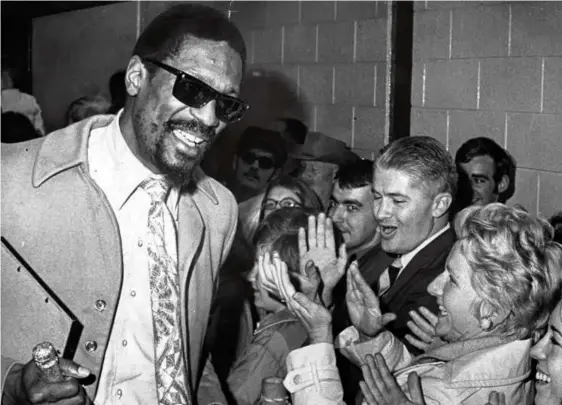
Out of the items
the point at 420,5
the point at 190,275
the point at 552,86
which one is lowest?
the point at 190,275

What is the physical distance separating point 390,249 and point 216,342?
33.2 inches

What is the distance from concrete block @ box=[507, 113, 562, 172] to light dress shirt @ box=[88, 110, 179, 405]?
250 centimetres

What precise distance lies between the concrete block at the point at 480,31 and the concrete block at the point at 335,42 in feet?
3.12

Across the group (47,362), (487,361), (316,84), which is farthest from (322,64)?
(47,362)

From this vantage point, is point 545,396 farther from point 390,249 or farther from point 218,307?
point 218,307

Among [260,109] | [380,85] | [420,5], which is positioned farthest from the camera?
[260,109]

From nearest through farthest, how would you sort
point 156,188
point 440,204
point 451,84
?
point 156,188 < point 440,204 < point 451,84

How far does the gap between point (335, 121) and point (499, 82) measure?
149 centimetres

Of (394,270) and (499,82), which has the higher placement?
(499,82)

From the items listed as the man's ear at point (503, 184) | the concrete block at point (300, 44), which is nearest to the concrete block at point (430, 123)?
the man's ear at point (503, 184)

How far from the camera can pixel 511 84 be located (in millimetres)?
4387

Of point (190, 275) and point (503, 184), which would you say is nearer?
point (190, 275)

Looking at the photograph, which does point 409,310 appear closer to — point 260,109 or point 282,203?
point 282,203

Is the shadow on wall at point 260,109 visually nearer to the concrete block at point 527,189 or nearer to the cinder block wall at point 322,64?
the cinder block wall at point 322,64
